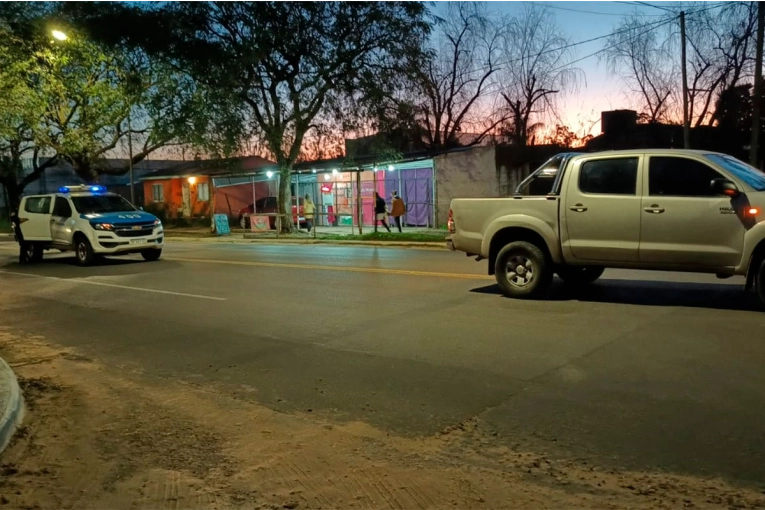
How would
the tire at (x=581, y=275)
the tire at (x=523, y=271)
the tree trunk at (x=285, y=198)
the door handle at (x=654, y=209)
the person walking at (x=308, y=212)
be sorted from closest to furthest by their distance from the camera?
the door handle at (x=654, y=209) < the tire at (x=523, y=271) < the tire at (x=581, y=275) < the person walking at (x=308, y=212) < the tree trunk at (x=285, y=198)

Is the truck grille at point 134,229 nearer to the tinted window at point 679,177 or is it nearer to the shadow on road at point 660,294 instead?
the shadow on road at point 660,294

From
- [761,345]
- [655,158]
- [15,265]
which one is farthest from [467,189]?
[761,345]

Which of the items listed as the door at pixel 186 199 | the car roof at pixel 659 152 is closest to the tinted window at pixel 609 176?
the car roof at pixel 659 152

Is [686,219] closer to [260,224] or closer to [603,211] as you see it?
[603,211]

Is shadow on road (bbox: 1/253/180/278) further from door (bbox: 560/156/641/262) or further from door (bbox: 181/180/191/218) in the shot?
door (bbox: 181/180/191/218)

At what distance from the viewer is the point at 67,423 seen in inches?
218

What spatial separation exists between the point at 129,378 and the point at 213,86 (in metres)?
20.9

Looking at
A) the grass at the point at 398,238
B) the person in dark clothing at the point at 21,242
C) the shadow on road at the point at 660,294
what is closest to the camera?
the shadow on road at the point at 660,294

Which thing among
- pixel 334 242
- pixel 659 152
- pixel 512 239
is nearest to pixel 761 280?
pixel 659 152

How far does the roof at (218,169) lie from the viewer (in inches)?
1177

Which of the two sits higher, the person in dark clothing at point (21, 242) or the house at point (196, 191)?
the house at point (196, 191)

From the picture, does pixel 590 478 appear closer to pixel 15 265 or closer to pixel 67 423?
pixel 67 423

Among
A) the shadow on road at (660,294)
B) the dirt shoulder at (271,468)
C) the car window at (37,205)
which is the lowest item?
the dirt shoulder at (271,468)

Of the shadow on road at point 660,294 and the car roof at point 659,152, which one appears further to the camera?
the shadow on road at point 660,294
